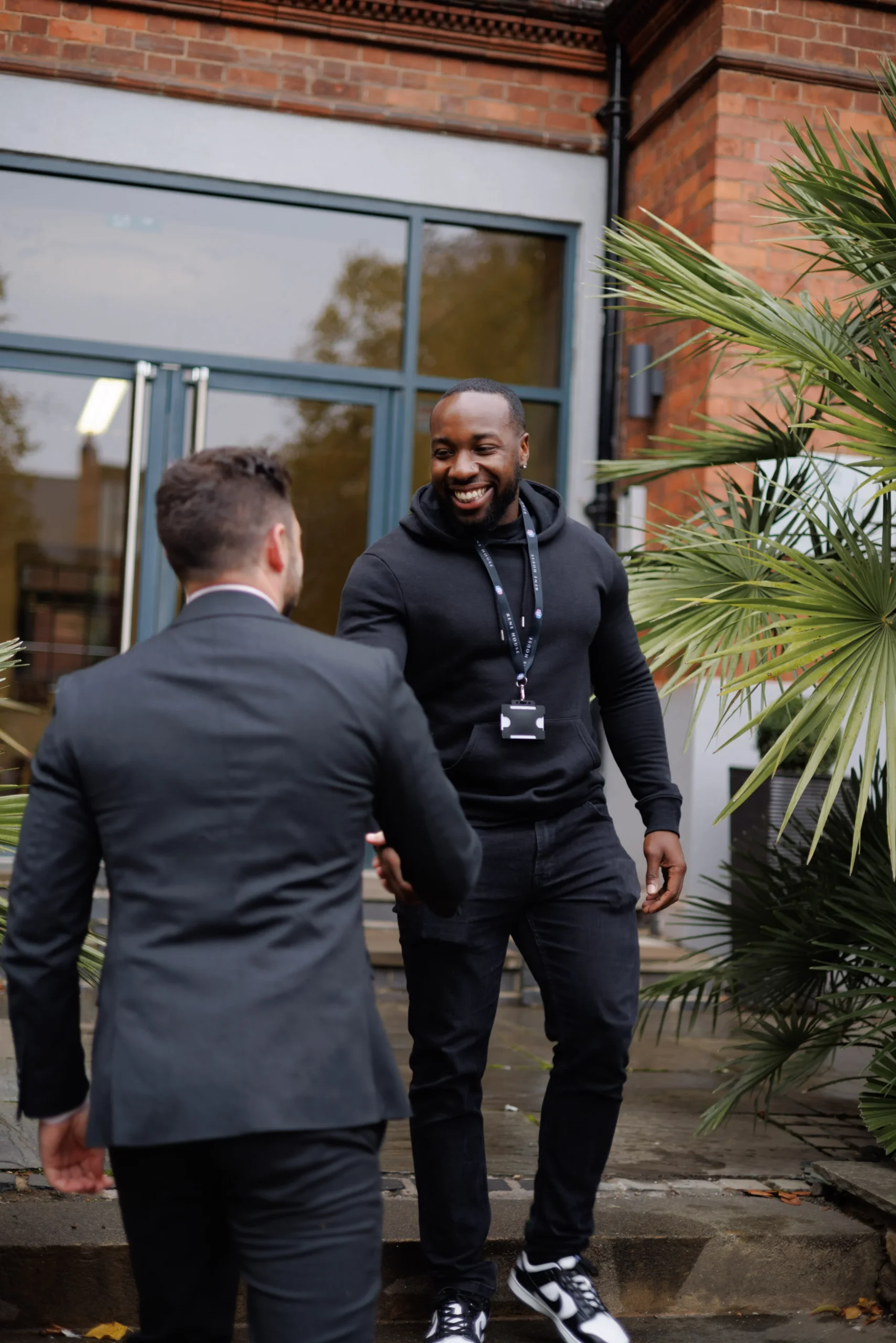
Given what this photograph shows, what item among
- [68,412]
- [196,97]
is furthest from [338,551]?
[196,97]

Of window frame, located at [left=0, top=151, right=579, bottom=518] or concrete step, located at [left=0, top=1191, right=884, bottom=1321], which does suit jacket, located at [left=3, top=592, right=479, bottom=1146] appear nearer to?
concrete step, located at [left=0, top=1191, right=884, bottom=1321]

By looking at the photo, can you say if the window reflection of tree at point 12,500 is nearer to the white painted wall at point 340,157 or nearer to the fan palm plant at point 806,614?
the white painted wall at point 340,157

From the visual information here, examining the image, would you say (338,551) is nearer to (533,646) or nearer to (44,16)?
(44,16)

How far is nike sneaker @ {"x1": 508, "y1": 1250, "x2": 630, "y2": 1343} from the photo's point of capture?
314 cm

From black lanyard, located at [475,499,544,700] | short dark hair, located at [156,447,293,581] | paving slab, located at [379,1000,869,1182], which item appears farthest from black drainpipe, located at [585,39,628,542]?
short dark hair, located at [156,447,293,581]

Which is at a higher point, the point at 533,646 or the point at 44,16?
the point at 44,16

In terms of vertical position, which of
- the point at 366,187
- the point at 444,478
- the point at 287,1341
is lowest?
the point at 287,1341

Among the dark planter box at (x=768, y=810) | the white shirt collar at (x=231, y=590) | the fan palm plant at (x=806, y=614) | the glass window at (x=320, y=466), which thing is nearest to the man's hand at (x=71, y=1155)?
the white shirt collar at (x=231, y=590)

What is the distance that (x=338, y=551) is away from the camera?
8.16 meters

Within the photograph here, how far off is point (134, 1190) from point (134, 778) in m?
0.58

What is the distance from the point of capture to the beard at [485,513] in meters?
3.20

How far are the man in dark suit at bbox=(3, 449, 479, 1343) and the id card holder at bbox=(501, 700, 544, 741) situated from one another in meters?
0.95

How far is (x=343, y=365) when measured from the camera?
8.15 metres

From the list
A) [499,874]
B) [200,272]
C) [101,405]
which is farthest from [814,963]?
[200,272]
